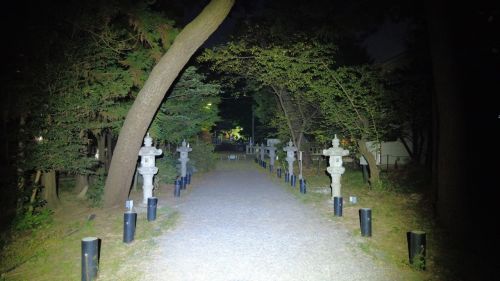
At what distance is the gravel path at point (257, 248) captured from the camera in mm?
4840

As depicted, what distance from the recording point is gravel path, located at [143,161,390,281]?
4840mm

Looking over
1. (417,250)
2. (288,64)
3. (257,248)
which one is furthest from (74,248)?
(288,64)

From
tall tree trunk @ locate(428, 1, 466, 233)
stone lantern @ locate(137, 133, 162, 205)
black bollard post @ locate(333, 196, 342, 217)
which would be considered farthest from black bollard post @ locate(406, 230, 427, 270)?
stone lantern @ locate(137, 133, 162, 205)

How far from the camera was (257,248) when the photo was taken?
234 inches

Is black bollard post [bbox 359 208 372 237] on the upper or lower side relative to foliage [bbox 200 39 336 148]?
lower

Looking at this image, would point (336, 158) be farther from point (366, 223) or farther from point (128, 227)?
point (128, 227)

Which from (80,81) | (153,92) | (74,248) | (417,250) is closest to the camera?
(417,250)

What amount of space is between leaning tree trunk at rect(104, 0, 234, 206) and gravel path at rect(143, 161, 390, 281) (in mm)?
2315

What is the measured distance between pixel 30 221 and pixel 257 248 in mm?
5158

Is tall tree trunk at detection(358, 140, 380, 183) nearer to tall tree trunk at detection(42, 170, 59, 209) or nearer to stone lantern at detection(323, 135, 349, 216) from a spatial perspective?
stone lantern at detection(323, 135, 349, 216)

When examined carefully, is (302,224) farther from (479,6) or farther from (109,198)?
(479,6)

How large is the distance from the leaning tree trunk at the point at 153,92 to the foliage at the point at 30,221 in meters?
2.12

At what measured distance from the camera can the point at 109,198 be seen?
9.68m

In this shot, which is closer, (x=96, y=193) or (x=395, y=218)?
(x=395, y=218)
